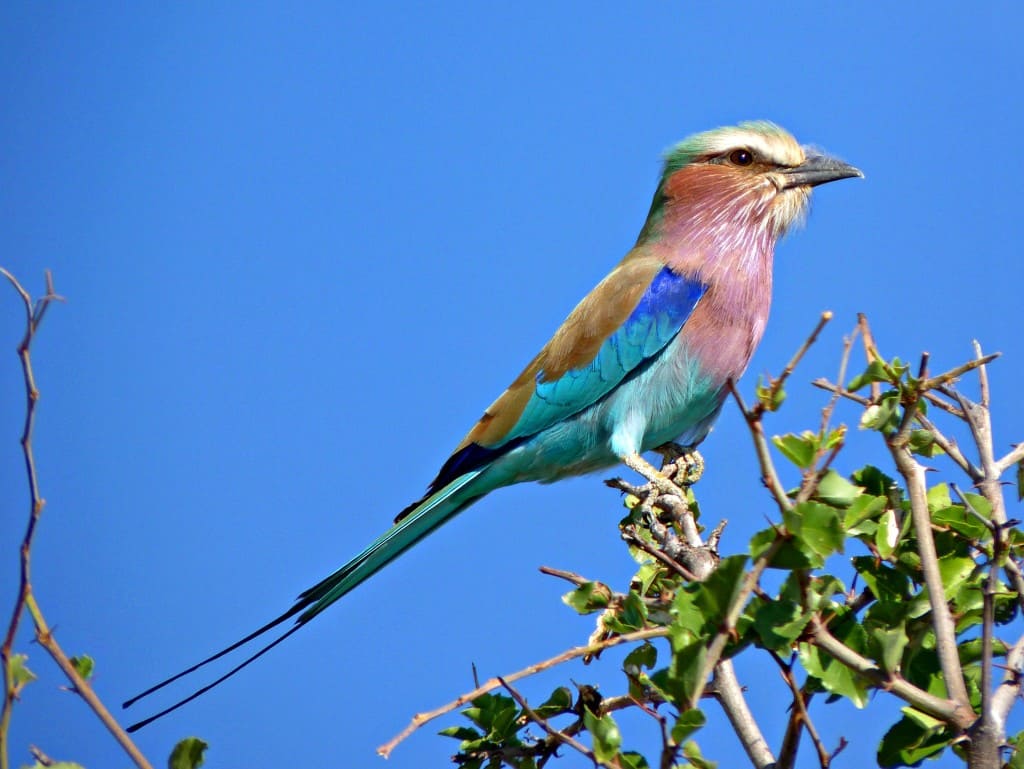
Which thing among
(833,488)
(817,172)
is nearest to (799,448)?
(833,488)

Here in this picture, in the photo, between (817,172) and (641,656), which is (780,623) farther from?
(817,172)

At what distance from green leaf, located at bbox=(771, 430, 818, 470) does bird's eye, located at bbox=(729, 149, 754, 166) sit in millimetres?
3357

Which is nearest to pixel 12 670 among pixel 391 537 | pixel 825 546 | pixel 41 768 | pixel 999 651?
pixel 41 768

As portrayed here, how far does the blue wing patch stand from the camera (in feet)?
15.8

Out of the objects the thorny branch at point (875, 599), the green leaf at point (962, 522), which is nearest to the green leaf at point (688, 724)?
the thorny branch at point (875, 599)

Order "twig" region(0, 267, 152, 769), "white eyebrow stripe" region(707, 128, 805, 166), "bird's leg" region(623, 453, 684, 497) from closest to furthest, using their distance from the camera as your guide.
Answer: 1. "twig" region(0, 267, 152, 769)
2. "bird's leg" region(623, 453, 684, 497)
3. "white eyebrow stripe" region(707, 128, 805, 166)

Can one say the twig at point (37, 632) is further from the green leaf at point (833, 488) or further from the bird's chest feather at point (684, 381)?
the bird's chest feather at point (684, 381)

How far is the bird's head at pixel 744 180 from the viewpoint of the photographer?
532 cm

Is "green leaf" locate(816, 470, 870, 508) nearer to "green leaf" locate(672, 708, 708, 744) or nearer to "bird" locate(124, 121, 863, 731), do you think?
"green leaf" locate(672, 708, 708, 744)

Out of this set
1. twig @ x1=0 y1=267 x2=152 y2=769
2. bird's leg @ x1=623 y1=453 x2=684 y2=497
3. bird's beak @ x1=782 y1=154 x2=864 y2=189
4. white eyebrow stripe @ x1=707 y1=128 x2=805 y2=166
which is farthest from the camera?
white eyebrow stripe @ x1=707 y1=128 x2=805 y2=166

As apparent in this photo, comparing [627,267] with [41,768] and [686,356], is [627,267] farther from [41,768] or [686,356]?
[41,768]

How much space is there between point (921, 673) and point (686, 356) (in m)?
2.27

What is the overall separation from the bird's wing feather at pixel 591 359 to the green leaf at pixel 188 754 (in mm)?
2462

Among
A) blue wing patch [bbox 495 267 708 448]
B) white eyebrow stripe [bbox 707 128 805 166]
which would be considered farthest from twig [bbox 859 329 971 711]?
white eyebrow stripe [bbox 707 128 805 166]
